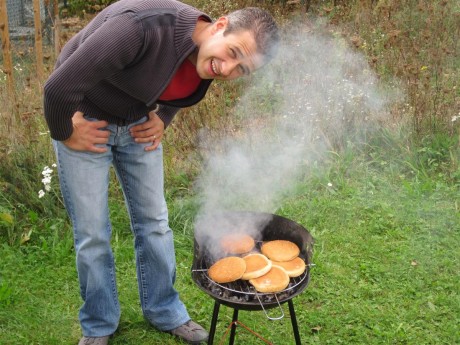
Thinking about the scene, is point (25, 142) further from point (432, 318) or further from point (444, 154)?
point (444, 154)

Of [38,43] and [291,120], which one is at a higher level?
[38,43]

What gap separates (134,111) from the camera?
272 centimetres

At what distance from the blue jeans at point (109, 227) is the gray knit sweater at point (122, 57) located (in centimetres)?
26

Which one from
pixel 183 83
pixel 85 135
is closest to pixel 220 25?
pixel 183 83

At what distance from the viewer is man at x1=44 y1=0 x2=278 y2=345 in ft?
7.47

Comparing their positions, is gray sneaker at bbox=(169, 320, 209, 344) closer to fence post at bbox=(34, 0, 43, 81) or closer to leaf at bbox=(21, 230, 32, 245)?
leaf at bbox=(21, 230, 32, 245)

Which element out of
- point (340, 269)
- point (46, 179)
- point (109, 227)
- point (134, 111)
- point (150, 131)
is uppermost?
point (134, 111)

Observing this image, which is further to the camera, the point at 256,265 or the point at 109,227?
the point at 109,227

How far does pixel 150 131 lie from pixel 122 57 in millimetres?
631

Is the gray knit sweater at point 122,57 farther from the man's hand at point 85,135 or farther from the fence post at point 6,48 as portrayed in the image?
the fence post at point 6,48

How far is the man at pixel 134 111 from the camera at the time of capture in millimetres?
2275

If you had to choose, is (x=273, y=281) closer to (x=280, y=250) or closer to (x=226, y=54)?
(x=280, y=250)

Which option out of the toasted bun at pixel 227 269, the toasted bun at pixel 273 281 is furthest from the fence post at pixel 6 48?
the toasted bun at pixel 273 281

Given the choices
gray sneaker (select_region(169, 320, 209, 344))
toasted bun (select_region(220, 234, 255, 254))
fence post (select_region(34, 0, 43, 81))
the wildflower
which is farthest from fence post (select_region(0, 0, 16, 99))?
toasted bun (select_region(220, 234, 255, 254))
